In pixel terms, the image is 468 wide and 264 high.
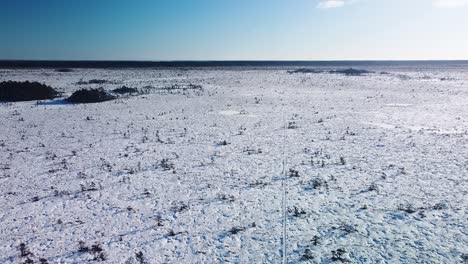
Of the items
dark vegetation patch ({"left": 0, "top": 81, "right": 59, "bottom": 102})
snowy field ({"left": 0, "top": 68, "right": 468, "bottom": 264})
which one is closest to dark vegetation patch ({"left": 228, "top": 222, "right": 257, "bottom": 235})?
snowy field ({"left": 0, "top": 68, "right": 468, "bottom": 264})

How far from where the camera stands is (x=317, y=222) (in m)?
8.94

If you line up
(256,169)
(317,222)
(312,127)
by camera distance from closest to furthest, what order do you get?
(317,222)
(256,169)
(312,127)

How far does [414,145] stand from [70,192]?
13.6 meters

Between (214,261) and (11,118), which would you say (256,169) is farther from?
(11,118)

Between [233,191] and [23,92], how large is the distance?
2900cm

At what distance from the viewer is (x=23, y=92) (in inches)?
1284

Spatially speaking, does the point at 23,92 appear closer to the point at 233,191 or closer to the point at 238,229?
the point at 233,191

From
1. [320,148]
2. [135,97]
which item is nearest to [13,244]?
[320,148]

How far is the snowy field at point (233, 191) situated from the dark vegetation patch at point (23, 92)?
11704mm

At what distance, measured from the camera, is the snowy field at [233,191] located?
777 cm

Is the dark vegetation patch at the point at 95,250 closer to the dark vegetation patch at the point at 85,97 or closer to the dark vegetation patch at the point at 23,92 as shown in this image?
the dark vegetation patch at the point at 85,97

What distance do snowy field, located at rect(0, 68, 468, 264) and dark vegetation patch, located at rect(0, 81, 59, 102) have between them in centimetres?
1170

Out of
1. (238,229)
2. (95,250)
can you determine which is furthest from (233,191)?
(95,250)

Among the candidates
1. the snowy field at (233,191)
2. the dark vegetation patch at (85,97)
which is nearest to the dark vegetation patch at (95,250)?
the snowy field at (233,191)
